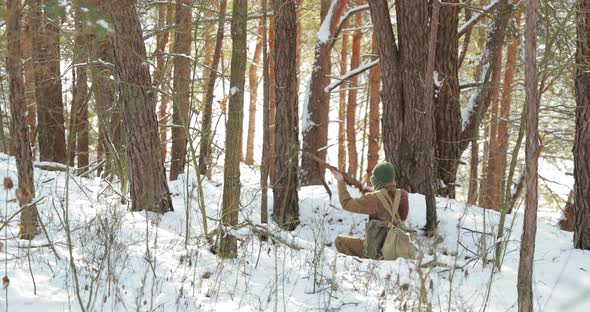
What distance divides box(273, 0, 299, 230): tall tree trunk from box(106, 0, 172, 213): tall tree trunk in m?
1.66

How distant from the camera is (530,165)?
3797mm

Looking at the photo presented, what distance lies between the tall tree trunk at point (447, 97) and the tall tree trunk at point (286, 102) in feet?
7.87

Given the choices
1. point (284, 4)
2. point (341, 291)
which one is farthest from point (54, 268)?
point (284, 4)

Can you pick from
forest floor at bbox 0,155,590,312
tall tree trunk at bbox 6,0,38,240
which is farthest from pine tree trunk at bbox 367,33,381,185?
tall tree trunk at bbox 6,0,38,240

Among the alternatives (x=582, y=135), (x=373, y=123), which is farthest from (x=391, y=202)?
(x=373, y=123)

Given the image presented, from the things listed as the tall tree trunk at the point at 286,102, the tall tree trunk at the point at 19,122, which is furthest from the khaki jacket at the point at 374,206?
the tall tree trunk at the point at 19,122

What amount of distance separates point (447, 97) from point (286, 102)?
9.00 ft

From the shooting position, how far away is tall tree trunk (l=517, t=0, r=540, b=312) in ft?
12.4

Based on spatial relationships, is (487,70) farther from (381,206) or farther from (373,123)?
(373,123)

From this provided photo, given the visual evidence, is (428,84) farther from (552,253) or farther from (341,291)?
(341,291)

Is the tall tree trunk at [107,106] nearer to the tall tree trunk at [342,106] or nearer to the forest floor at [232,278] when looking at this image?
A: the forest floor at [232,278]

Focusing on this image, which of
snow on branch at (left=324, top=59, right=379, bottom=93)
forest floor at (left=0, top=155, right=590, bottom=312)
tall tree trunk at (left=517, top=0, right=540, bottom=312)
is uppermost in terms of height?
snow on branch at (left=324, top=59, right=379, bottom=93)

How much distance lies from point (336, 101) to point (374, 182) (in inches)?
548

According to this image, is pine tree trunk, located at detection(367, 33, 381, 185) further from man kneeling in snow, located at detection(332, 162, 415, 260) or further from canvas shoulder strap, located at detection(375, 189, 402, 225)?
canvas shoulder strap, located at detection(375, 189, 402, 225)
